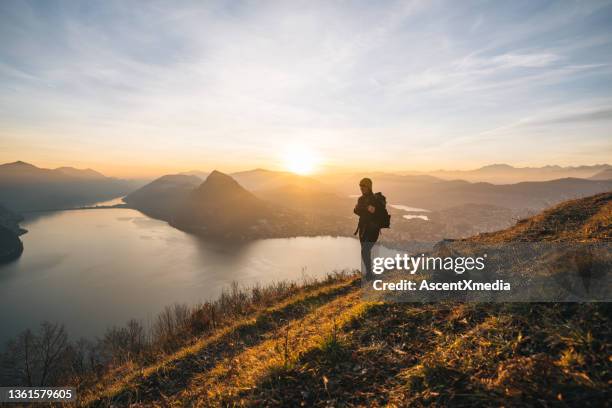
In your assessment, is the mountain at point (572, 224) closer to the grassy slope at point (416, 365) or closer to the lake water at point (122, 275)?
the grassy slope at point (416, 365)

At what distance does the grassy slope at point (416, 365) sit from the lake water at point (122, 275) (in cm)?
9125

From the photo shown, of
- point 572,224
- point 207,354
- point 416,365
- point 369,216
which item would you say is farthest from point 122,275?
point 572,224

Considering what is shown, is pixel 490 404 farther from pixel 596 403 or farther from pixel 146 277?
pixel 146 277

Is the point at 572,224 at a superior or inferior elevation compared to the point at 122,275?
superior

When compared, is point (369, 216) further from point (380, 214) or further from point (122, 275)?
point (122, 275)

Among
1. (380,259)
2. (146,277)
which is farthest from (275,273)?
(380,259)

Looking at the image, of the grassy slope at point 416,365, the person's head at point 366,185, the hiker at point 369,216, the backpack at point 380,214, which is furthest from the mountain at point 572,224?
the person's head at point 366,185

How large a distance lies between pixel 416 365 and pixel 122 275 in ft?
521

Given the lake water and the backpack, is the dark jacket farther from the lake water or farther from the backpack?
the lake water

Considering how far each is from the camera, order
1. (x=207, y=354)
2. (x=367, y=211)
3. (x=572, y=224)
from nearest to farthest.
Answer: (x=207, y=354)
(x=572, y=224)
(x=367, y=211)

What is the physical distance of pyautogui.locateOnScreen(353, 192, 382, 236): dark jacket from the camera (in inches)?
456

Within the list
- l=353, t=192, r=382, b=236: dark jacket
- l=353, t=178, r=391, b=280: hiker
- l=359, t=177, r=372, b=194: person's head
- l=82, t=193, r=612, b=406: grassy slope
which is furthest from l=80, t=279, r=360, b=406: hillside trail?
l=359, t=177, r=372, b=194: person's head

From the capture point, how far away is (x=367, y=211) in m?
11.8

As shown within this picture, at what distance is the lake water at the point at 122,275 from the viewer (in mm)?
95000
